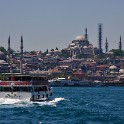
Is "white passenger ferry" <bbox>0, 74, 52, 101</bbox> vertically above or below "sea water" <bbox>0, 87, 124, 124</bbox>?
above

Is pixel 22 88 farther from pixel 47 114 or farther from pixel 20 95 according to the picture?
pixel 47 114

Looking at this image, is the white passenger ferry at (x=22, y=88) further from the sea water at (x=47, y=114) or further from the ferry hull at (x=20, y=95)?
the sea water at (x=47, y=114)

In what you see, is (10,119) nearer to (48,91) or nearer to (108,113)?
(108,113)

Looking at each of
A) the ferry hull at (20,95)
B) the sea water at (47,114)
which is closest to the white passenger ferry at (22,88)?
the ferry hull at (20,95)

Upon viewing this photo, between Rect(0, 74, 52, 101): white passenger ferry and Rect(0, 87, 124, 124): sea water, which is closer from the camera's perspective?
Rect(0, 87, 124, 124): sea water

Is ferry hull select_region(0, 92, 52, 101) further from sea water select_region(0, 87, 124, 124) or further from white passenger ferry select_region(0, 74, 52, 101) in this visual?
sea water select_region(0, 87, 124, 124)

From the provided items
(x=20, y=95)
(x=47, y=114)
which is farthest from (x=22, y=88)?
(x=47, y=114)

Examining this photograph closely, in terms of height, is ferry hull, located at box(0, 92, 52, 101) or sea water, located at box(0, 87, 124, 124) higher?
ferry hull, located at box(0, 92, 52, 101)

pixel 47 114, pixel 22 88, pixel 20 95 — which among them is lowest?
pixel 47 114

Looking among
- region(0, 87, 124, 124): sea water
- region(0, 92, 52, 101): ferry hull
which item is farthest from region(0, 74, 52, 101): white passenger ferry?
region(0, 87, 124, 124): sea water

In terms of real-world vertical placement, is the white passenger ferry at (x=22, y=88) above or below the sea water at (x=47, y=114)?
above

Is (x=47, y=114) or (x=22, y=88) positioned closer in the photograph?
(x=47, y=114)

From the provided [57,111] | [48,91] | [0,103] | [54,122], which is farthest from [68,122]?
[48,91]

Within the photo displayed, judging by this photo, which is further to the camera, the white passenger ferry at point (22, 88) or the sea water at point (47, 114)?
the white passenger ferry at point (22, 88)
